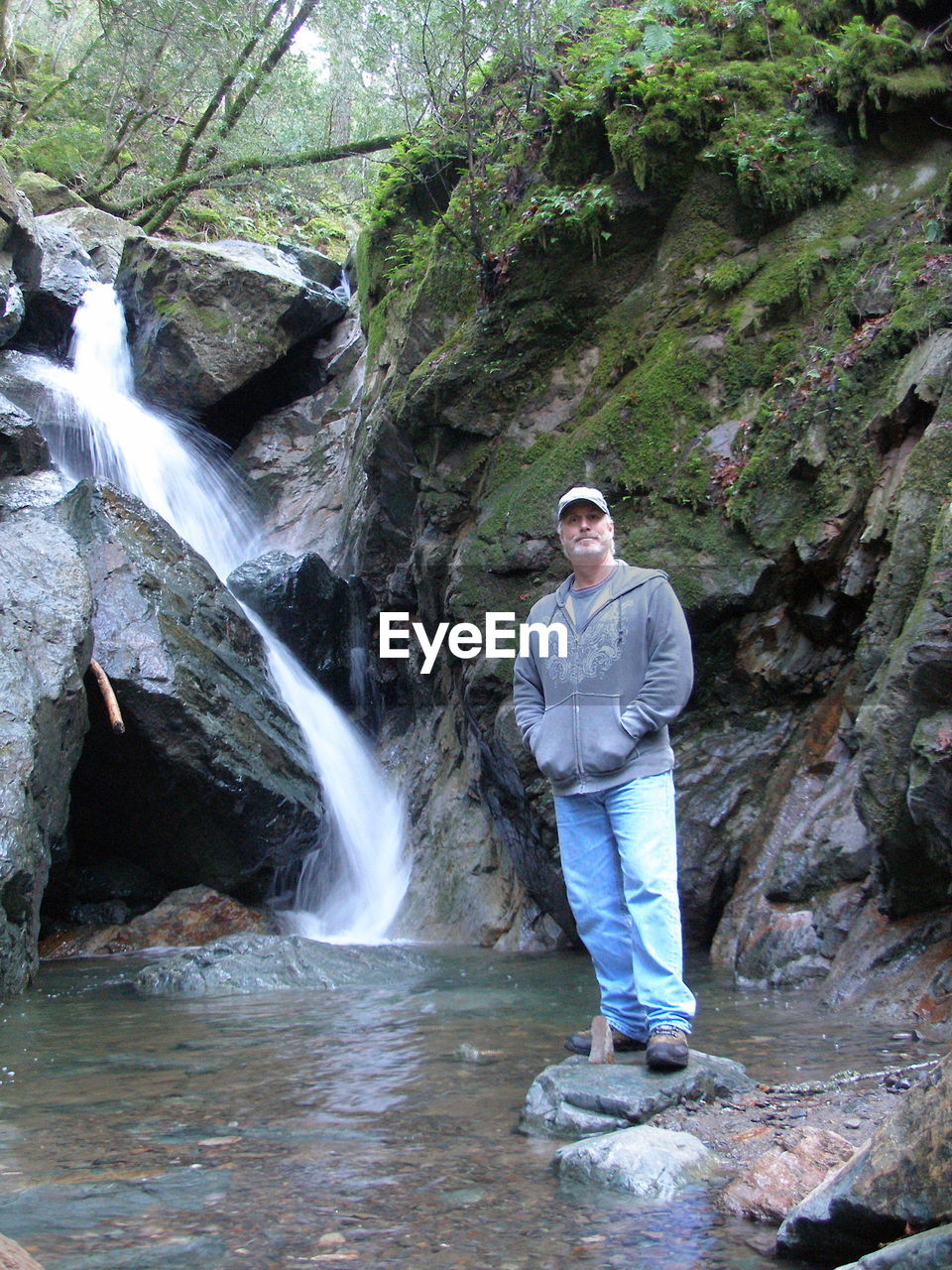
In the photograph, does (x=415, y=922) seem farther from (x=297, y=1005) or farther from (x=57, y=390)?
(x=57, y=390)

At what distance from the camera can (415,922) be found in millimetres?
8883

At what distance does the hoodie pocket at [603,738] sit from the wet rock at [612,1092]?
3.16 feet

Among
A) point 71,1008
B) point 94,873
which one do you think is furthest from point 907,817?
point 94,873

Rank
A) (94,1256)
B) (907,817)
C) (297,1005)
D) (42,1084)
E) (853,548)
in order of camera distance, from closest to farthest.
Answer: (94,1256), (42,1084), (907,817), (297,1005), (853,548)

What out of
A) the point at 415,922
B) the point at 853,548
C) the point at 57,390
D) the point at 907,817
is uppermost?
the point at 57,390

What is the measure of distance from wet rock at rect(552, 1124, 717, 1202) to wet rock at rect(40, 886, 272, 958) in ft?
21.2

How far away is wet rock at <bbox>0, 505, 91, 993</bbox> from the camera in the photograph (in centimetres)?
618

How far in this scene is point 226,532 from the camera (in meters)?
13.4

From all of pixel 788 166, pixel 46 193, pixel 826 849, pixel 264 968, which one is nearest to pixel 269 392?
pixel 46 193

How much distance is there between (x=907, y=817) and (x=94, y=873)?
22.9 ft

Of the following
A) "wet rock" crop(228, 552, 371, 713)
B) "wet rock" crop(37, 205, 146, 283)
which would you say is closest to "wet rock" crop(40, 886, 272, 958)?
"wet rock" crop(228, 552, 371, 713)

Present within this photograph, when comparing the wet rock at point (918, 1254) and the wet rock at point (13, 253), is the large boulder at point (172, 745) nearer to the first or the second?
the wet rock at point (13, 253)

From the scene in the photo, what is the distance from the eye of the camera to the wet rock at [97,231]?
19203 mm

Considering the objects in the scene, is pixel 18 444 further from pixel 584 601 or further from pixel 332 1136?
pixel 332 1136
